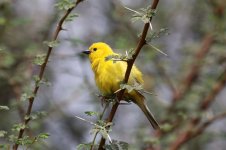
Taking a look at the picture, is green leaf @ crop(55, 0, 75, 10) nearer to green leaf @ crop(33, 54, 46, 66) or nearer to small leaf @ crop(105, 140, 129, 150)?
green leaf @ crop(33, 54, 46, 66)

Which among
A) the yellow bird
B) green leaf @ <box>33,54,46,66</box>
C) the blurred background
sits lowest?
green leaf @ <box>33,54,46,66</box>

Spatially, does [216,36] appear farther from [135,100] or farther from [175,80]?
[135,100]

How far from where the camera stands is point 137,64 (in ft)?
17.9

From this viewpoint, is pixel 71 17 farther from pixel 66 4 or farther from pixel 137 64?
pixel 137 64

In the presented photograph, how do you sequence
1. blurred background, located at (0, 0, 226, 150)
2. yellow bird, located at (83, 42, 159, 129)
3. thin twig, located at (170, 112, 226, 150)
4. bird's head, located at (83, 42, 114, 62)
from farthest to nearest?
blurred background, located at (0, 0, 226, 150) → thin twig, located at (170, 112, 226, 150) → bird's head, located at (83, 42, 114, 62) → yellow bird, located at (83, 42, 159, 129)

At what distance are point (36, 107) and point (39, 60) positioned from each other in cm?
370

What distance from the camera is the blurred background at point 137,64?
15.2 ft

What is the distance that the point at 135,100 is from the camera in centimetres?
367

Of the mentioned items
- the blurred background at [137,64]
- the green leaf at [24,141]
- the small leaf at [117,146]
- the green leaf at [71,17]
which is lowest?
the green leaf at [24,141]

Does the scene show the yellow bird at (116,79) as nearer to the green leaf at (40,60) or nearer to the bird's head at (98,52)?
the bird's head at (98,52)

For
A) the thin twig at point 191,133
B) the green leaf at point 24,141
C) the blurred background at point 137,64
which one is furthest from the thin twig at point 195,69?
the green leaf at point 24,141

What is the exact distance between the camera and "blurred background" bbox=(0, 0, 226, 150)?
4621 millimetres

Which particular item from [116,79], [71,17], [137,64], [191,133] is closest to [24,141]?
[71,17]

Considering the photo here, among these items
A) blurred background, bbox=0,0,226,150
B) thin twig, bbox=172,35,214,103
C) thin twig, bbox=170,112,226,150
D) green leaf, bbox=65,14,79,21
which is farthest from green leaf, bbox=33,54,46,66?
thin twig, bbox=172,35,214,103
